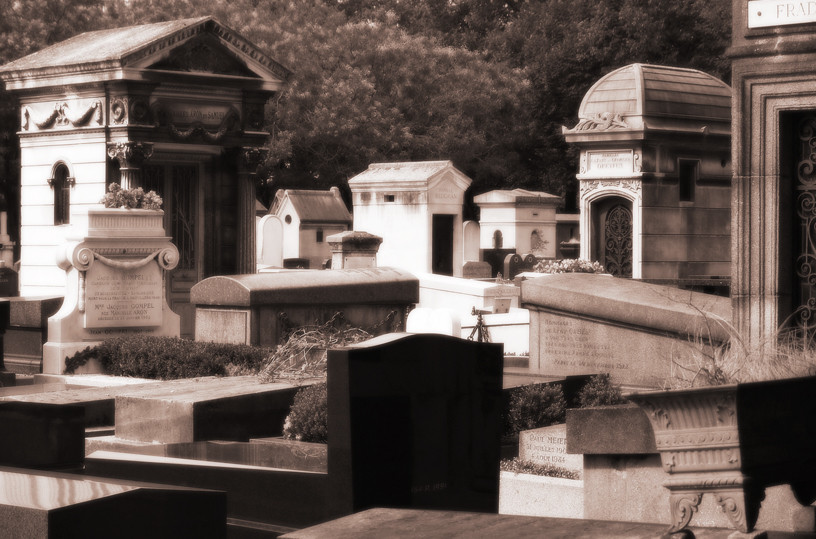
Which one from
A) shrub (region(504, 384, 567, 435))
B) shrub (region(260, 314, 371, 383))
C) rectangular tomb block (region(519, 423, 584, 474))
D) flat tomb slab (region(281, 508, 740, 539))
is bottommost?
rectangular tomb block (region(519, 423, 584, 474))

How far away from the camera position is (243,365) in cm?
1148

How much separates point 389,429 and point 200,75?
46.0 ft

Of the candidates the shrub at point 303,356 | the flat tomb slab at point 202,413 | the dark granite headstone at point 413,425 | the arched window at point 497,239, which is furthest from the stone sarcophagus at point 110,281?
the arched window at point 497,239

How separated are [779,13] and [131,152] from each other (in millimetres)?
11706

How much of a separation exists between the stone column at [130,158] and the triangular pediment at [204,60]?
1.16m

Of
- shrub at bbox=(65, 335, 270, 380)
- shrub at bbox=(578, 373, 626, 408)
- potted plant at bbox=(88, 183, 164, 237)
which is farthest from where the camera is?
potted plant at bbox=(88, 183, 164, 237)

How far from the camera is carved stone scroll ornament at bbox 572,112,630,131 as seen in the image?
22516mm

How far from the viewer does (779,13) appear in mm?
8148

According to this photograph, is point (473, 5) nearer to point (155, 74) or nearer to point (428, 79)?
point (428, 79)

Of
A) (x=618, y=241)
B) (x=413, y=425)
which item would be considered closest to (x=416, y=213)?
(x=618, y=241)

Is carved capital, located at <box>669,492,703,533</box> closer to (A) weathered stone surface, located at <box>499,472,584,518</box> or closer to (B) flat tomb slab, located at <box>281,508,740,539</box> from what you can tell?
(B) flat tomb slab, located at <box>281,508,740,539</box>

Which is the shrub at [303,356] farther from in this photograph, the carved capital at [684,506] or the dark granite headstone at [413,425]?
the carved capital at [684,506]

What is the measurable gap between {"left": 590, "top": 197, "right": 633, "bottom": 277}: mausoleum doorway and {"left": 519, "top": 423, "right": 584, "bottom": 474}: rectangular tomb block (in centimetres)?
1454

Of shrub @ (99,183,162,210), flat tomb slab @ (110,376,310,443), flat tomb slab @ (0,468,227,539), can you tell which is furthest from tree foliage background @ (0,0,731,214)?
flat tomb slab @ (0,468,227,539)
